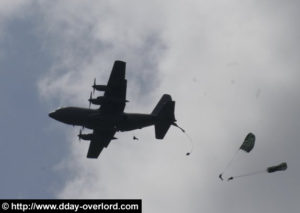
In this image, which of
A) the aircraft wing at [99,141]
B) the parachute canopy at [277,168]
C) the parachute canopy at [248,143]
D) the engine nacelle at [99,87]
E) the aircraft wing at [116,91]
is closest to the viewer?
the parachute canopy at [277,168]

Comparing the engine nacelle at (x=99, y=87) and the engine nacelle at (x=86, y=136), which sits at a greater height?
the engine nacelle at (x=99, y=87)

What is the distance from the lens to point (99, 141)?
248 feet

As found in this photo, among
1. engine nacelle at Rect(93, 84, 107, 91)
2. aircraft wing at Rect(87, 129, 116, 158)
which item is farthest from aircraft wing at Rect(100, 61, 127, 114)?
aircraft wing at Rect(87, 129, 116, 158)

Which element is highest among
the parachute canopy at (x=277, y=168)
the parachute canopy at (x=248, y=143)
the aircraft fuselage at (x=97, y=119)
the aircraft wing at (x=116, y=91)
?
the aircraft wing at (x=116, y=91)

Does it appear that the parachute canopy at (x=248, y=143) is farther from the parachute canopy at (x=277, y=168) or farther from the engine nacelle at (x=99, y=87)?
the engine nacelle at (x=99, y=87)

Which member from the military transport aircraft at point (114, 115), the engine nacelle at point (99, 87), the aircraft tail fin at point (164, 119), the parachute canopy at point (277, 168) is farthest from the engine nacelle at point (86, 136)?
the parachute canopy at point (277, 168)

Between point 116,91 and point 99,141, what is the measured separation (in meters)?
10.9

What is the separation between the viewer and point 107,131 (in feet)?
238

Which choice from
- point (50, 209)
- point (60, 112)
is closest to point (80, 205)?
point (50, 209)

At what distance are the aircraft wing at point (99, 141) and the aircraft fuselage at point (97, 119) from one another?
101 inches

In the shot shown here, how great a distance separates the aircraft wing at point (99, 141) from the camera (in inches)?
2891

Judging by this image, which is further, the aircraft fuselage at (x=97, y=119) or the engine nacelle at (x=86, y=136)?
the engine nacelle at (x=86, y=136)

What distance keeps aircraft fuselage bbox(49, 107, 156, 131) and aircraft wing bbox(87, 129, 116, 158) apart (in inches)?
101

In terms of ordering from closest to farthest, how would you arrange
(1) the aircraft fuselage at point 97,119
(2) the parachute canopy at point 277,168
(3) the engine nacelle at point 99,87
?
1. (2) the parachute canopy at point 277,168
2. (3) the engine nacelle at point 99,87
3. (1) the aircraft fuselage at point 97,119
